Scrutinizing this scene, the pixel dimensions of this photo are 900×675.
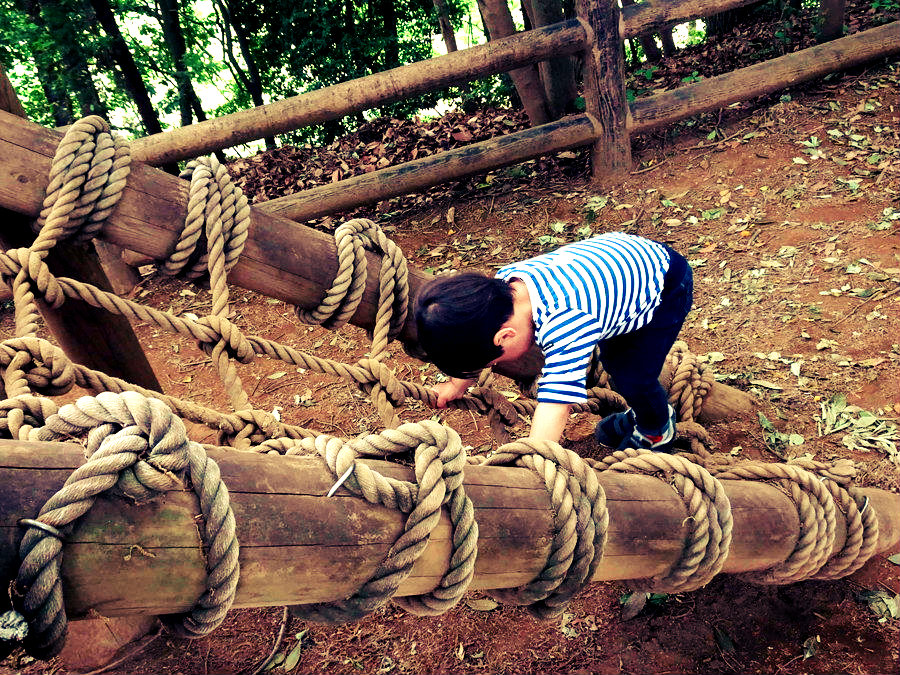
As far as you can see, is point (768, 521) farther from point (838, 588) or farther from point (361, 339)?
point (361, 339)

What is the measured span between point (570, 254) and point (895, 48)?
446 centimetres

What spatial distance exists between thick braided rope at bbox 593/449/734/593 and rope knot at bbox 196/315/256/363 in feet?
3.77

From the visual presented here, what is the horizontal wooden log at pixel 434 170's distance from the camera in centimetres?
464

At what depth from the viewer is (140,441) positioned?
987 millimetres

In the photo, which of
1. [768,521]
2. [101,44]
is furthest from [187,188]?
[101,44]

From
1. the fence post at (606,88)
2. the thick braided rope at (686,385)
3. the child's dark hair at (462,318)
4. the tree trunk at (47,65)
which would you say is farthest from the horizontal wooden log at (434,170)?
the tree trunk at (47,65)

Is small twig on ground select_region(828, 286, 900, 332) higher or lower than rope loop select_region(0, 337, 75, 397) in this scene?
Answer: lower

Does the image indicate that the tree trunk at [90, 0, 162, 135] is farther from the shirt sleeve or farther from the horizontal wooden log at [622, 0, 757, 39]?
the shirt sleeve

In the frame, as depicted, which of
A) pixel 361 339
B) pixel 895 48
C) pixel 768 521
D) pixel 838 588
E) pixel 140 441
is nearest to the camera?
pixel 140 441

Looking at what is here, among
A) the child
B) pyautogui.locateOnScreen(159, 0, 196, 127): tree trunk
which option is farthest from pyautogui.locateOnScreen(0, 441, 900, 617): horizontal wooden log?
pyautogui.locateOnScreen(159, 0, 196, 127): tree trunk

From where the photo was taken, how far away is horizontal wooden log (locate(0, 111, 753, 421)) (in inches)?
71.2

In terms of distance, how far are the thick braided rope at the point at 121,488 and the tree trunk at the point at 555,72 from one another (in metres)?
4.80

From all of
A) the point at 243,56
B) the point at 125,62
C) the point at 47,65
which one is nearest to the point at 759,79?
the point at 243,56

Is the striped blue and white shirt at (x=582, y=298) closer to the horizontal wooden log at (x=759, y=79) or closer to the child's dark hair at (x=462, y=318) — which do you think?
the child's dark hair at (x=462, y=318)
